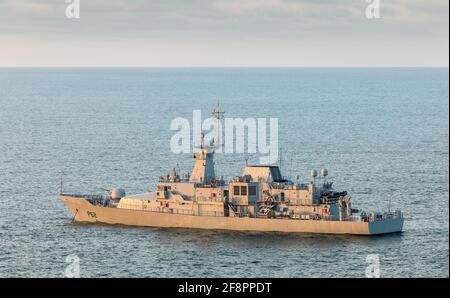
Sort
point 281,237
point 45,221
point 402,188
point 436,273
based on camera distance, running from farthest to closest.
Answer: point 402,188
point 45,221
point 281,237
point 436,273

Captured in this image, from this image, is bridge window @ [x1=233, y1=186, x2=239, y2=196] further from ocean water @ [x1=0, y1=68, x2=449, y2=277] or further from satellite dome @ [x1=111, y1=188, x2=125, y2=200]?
satellite dome @ [x1=111, y1=188, x2=125, y2=200]

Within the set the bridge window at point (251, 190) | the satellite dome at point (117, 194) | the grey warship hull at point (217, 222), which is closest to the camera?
the grey warship hull at point (217, 222)

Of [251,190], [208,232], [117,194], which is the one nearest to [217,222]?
[208,232]

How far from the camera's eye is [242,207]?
109125mm

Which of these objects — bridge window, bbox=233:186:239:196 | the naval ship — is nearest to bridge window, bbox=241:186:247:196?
the naval ship

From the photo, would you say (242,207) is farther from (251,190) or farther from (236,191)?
(251,190)

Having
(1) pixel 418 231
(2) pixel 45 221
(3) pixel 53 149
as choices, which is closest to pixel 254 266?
(1) pixel 418 231

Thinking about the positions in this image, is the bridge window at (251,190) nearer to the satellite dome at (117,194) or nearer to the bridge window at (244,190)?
the bridge window at (244,190)

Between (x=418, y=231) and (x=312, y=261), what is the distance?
14469 mm

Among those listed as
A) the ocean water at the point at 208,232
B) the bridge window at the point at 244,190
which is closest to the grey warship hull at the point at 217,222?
the ocean water at the point at 208,232

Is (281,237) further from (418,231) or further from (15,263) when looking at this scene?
(15,263)

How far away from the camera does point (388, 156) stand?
521 feet

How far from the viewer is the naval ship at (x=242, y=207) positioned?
10550 cm

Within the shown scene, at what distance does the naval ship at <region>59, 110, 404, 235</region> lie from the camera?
105500mm
